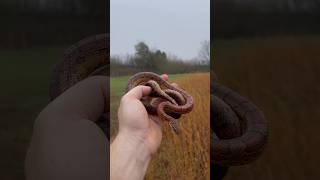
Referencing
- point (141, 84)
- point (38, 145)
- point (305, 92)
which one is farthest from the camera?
point (141, 84)

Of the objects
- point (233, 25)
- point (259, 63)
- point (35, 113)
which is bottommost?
point (35, 113)

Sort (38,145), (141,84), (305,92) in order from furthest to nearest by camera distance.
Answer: (141,84), (305,92), (38,145)

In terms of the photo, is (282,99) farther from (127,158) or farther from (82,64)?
(82,64)

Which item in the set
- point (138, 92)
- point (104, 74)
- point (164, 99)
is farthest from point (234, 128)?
point (104, 74)

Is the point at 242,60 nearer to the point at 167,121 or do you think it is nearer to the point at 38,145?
the point at 167,121

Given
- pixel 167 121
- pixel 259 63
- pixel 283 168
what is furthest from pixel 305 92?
pixel 167 121

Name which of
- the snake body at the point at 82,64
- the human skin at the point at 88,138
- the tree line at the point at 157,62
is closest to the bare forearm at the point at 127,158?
the human skin at the point at 88,138

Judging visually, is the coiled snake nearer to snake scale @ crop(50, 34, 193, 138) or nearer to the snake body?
snake scale @ crop(50, 34, 193, 138)
